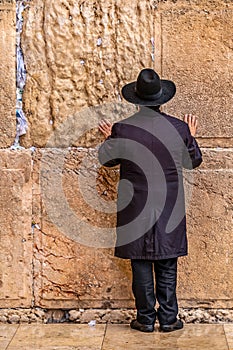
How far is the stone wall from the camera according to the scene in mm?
4953

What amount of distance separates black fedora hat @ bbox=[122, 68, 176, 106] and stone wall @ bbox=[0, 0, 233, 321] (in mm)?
240

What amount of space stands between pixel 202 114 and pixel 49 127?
1010 mm

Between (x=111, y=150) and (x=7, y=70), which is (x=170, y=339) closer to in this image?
(x=111, y=150)

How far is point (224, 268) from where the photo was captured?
16.5 feet

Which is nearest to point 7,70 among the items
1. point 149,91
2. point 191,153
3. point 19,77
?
point 19,77

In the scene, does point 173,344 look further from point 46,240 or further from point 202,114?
point 202,114

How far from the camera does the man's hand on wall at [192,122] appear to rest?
16.2 ft

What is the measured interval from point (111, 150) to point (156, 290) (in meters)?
0.94

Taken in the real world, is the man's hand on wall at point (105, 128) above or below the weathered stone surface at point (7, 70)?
below

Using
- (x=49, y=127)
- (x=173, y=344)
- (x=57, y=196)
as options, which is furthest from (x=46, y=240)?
(x=173, y=344)

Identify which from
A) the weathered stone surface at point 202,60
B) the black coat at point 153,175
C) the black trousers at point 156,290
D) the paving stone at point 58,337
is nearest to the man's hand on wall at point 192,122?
the weathered stone surface at point 202,60

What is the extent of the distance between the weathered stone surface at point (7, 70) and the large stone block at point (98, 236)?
30 cm

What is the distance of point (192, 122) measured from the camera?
4.96 metres

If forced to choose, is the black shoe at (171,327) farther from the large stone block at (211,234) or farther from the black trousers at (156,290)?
the large stone block at (211,234)
